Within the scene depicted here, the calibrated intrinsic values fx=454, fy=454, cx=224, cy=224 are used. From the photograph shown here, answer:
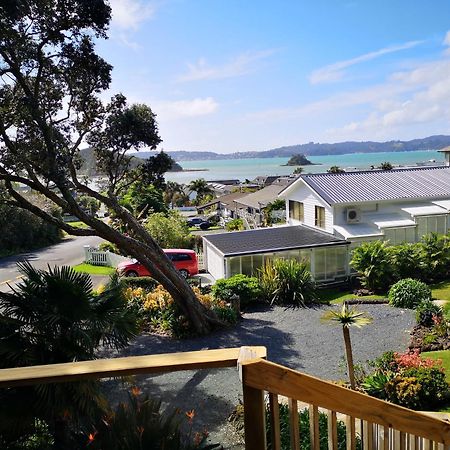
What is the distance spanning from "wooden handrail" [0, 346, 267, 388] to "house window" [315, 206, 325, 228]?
2367 cm

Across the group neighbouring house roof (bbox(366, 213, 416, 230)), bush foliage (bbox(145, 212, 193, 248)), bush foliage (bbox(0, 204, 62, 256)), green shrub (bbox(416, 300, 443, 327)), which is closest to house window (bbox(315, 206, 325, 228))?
neighbouring house roof (bbox(366, 213, 416, 230))

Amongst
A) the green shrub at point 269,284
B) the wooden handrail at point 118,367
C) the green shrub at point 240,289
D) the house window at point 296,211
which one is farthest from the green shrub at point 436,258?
the wooden handrail at point 118,367

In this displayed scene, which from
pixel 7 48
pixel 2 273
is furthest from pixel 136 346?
pixel 2 273

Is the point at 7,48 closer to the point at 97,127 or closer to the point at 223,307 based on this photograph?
the point at 97,127

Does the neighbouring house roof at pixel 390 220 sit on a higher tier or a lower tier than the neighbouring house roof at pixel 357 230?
higher

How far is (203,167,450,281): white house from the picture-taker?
75.0ft

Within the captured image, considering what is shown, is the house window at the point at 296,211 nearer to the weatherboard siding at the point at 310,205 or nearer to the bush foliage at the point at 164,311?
the weatherboard siding at the point at 310,205

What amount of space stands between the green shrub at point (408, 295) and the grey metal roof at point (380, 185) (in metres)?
6.81

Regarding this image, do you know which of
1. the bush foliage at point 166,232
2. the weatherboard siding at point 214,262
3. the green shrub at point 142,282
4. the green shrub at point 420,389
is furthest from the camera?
the bush foliage at point 166,232

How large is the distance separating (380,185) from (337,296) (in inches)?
347

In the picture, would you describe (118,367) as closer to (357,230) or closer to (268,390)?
(268,390)

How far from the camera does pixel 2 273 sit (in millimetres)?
28234

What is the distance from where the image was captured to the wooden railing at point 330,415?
6.95 ft

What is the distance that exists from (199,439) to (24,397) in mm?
1009
